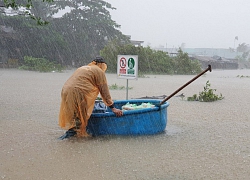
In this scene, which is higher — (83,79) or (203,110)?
(83,79)

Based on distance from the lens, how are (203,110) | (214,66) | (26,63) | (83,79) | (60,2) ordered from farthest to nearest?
1. (214,66)
2. (60,2)
3. (26,63)
4. (203,110)
5. (83,79)

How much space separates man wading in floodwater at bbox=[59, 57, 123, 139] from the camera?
554cm

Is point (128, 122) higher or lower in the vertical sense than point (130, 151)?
higher

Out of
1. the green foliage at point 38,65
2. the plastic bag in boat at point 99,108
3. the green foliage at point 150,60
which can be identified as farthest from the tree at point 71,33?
the plastic bag in boat at point 99,108

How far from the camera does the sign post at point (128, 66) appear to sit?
26.2 ft

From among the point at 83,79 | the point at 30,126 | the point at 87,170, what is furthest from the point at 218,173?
the point at 30,126

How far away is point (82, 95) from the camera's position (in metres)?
5.55

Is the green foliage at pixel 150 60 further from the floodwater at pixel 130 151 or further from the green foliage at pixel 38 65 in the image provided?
the floodwater at pixel 130 151

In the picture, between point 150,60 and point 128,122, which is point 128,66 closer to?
point 128,122

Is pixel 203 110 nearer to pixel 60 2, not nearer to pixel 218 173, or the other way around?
pixel 218 173

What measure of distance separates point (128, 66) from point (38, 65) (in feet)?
61.5

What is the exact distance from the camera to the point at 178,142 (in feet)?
18.7

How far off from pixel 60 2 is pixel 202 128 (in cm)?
2639

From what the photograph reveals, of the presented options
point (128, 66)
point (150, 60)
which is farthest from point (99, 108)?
point (150, 60)
